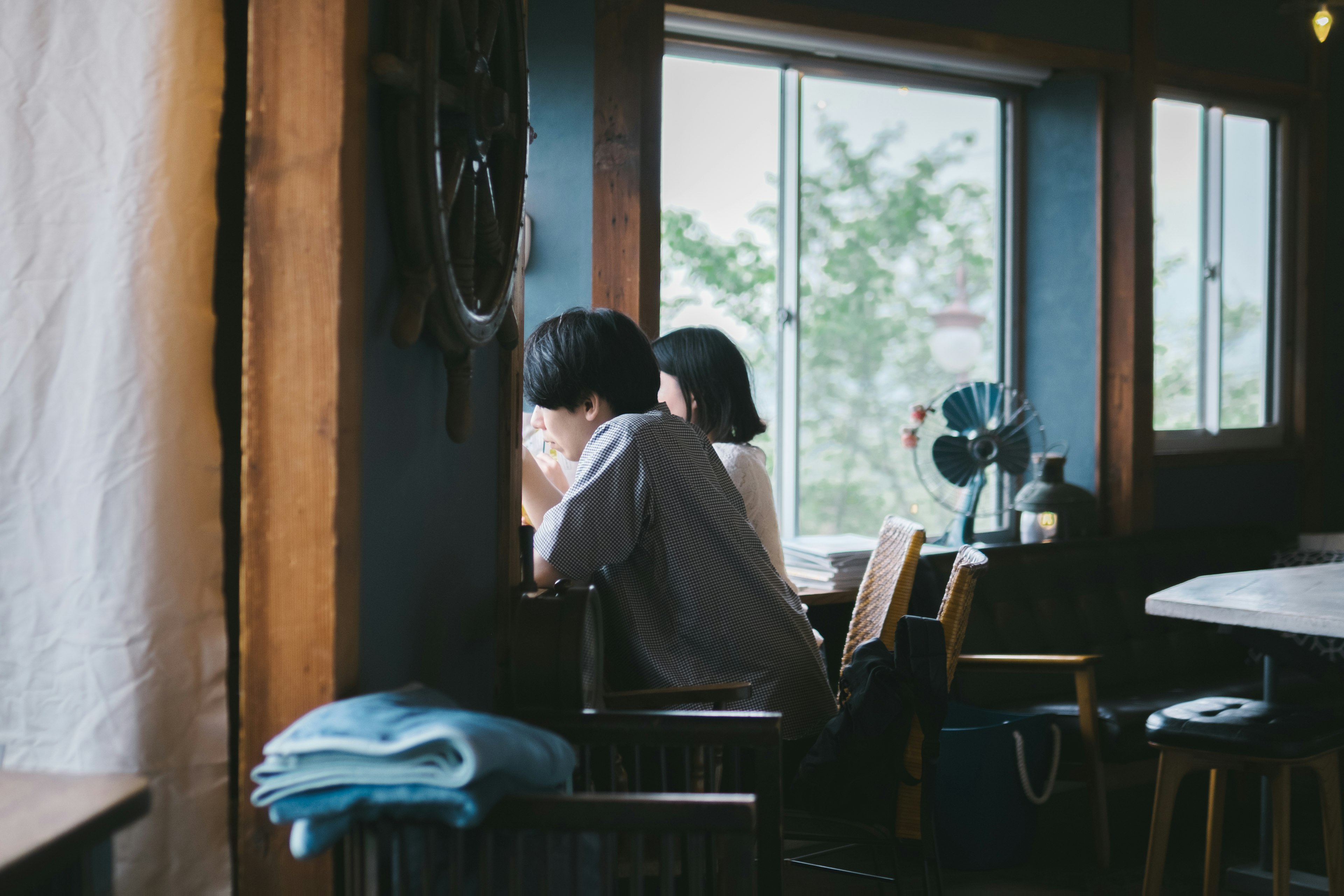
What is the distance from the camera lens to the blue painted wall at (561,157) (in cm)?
314

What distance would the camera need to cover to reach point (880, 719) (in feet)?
6.44

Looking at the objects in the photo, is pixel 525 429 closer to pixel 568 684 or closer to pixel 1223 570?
pixel 568 684

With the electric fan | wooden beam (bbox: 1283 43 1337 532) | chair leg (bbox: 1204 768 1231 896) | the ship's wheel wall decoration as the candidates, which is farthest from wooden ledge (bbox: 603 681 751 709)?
wooden beam (bbox: 1283 43 1337 532)

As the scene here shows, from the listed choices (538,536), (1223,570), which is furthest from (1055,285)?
(538,536)

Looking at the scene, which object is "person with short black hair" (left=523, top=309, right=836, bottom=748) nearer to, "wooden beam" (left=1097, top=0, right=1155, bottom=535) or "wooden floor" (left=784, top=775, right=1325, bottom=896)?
"wooden floor" (left=784, top=775, right=1325, bottom=896)

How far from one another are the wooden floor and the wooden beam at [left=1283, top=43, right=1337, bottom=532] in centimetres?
150

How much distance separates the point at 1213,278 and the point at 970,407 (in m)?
1.50

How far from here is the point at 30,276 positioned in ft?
3.54

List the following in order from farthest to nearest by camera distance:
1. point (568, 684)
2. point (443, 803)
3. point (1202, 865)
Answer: point (1202, 865) < point (568, 684) < point (443, 803)

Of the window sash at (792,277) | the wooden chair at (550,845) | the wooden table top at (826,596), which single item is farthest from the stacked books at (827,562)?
the wooden chair at (550,845)

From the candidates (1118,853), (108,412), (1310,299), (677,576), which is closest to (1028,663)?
(1118,853)

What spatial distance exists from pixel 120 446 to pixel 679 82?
2.73 metres

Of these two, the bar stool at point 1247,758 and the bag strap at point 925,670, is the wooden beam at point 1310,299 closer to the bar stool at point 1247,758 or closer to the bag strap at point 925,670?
the bar stool at point 1247,758

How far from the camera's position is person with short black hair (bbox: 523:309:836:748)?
6.02 feet
